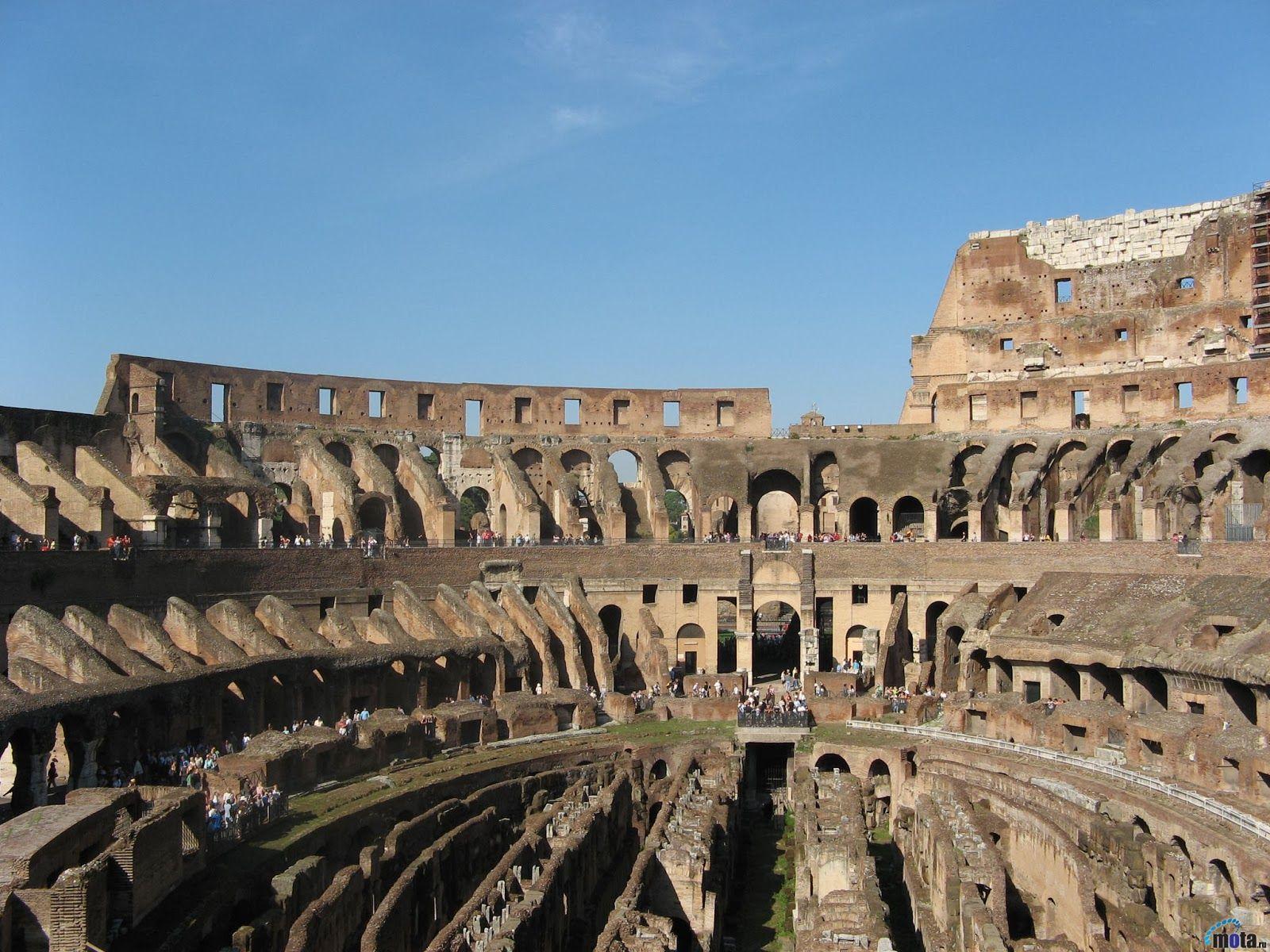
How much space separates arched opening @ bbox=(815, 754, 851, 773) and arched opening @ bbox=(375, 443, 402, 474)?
70.2 ft

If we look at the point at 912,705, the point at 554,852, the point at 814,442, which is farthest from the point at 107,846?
the point at 814,442

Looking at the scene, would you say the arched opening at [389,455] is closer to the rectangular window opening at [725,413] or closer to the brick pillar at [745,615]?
the rectangular window opening at [725,413]

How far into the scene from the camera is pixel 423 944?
68.8ft

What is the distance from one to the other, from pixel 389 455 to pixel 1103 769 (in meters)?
29.2

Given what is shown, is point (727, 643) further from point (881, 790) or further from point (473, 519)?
point (881, 790)

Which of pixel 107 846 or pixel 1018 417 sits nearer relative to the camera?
pixel 107 846

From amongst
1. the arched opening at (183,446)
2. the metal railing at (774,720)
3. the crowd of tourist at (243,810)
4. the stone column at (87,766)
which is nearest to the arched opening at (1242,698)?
the metal railing at (774,720)

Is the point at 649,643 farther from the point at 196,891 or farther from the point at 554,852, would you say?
the point at 196,891

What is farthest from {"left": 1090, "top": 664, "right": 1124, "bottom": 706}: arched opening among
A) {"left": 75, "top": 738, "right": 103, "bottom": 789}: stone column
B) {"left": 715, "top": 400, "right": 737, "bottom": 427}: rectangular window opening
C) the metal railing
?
{"left": 75, "top": 738, "right": 103, "bottom": 789}: stone column

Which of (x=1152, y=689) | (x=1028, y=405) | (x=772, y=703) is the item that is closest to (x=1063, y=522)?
(x=1028, y=405)

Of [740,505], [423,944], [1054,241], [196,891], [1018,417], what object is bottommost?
[423,944]

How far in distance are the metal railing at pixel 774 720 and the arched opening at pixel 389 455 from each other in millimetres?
19264

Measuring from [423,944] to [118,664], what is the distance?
1064cm

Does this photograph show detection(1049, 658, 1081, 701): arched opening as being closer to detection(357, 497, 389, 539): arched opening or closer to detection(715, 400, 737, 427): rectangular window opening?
detection(715, 400, 737, 427): rectangular window opening
